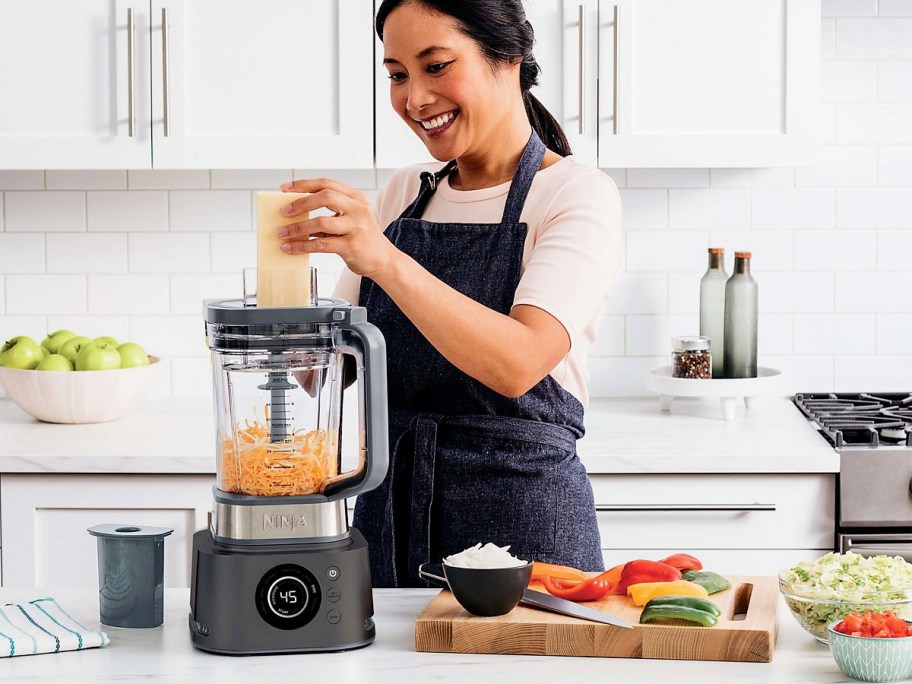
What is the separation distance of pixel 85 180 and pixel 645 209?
5.14 feet

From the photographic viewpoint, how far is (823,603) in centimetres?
131

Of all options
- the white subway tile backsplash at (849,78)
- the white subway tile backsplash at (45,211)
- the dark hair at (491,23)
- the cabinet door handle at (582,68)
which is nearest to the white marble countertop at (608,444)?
the white subway tile backsplash at (45,211)

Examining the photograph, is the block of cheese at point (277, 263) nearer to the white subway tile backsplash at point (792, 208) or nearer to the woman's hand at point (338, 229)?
the woman's hand at point (338, 229)

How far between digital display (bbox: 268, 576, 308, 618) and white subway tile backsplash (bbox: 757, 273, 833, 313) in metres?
2.20

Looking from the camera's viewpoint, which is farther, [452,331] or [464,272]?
[464,272]

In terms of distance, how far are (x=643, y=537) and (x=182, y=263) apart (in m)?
1.51

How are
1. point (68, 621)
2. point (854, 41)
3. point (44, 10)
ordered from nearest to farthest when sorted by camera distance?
1. point (68, 621)
2. point (44, 10)
3. point (854, 41)

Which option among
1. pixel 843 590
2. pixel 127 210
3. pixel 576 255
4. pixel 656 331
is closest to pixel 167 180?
pixel 127 210

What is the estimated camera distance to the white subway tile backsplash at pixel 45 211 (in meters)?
3.23

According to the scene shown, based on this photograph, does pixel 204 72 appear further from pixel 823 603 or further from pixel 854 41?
pixel 823 603

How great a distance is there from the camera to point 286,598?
1.34 meters

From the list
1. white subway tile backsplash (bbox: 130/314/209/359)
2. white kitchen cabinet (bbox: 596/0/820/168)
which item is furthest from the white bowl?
white kitchen cabinet (bbox: 596/0/820/168)

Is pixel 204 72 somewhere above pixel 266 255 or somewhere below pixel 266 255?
above

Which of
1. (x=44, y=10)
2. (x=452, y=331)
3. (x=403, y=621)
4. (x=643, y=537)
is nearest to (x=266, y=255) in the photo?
(x=452, y=331)
